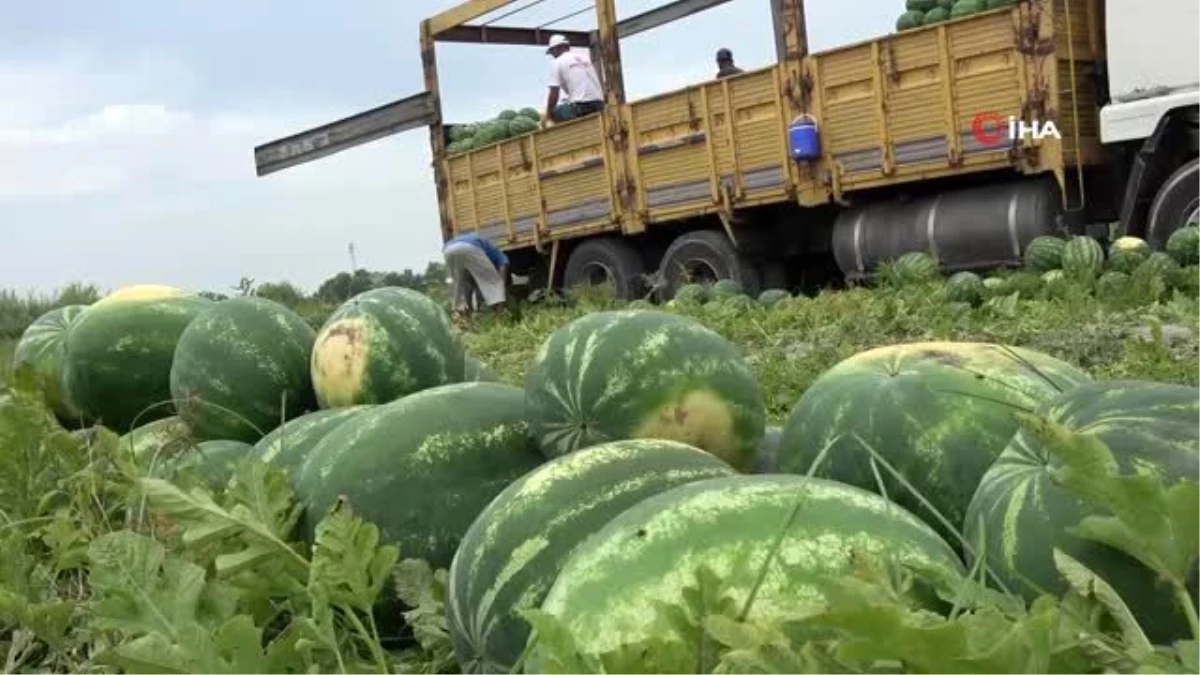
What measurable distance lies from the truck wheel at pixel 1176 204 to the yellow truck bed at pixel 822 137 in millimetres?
662

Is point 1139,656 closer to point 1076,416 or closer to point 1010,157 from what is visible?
point 1076,416

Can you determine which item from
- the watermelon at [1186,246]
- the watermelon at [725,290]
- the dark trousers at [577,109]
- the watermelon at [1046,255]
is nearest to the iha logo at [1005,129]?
the watermelon at [1046,255]

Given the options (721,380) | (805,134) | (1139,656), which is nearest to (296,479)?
(721,380)

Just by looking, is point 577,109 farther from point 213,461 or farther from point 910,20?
point 213,461

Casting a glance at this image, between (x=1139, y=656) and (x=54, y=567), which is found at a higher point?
(x=1139, y=656)

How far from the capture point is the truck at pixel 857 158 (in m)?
8.86

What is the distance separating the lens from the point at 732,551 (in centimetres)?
108

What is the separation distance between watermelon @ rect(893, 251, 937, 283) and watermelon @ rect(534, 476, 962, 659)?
7996 mm

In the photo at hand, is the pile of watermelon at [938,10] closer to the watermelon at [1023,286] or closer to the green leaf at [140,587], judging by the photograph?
the watermelon at [1023,286]

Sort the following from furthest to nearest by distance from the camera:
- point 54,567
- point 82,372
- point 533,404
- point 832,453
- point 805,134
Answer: point 805,134 < point 82,372 < point 54,567 < point 533,404 < point 832,453

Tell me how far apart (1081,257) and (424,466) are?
756cm

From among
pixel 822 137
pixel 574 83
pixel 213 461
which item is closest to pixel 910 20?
pixel 822 137

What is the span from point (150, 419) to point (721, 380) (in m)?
1.85

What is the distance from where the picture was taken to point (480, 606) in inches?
51.6
